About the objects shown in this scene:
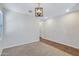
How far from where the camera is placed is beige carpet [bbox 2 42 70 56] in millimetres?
1705

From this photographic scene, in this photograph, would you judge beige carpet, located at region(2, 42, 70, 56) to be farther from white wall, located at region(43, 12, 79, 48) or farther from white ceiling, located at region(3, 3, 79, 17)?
white ceiling, located at region(3, 3, 79, 17)

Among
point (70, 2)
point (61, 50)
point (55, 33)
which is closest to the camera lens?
point (70, 2)

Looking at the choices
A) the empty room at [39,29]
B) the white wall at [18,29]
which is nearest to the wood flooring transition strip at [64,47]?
the empty room at [39,29]

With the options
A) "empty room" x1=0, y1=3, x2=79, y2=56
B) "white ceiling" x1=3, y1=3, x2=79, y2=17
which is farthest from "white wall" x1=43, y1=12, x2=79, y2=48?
"white ceiling" x1=3, y1=3, x2=79, y2=17

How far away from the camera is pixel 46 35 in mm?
1873

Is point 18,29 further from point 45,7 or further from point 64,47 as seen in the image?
point 64,47

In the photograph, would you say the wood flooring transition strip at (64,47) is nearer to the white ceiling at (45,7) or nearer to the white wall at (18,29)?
the white wall at (18,29)

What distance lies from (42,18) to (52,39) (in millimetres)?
414

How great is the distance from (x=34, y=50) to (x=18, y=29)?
0.46 meters

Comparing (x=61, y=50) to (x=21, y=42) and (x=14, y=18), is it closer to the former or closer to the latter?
(x=21, y=42)

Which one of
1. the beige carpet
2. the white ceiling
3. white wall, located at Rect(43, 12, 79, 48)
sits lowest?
the beige carpet

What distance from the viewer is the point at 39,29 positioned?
1856mm

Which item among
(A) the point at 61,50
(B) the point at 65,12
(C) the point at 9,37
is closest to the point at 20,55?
(C) the point at 9,37

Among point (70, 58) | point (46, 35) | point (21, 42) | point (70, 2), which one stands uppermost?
point (70, 2)
